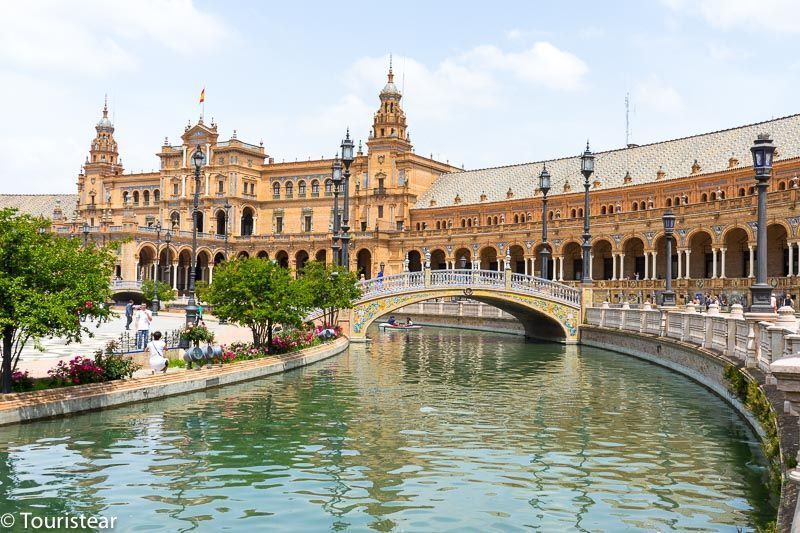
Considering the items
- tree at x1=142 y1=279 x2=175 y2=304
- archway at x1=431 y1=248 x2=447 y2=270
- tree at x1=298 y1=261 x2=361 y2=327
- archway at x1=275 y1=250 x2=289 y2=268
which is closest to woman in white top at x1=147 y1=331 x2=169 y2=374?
tree at x1=298 y1=261 x2=361 y2=327

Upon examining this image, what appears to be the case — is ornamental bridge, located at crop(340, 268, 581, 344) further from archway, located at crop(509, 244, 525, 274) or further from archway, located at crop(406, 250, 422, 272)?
archway, located at crop(406, 250, 422, 272)

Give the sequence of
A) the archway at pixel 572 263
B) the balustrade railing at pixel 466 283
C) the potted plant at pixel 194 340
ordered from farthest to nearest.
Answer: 1. the archway at pixel 572 263
2. the balustrade railing at pixel 466 283
3. the potted plant at pixel 194 340

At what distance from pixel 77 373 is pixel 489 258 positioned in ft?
190

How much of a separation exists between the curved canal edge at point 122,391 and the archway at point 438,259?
53184 millimetres

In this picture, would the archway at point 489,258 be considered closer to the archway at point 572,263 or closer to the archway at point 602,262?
the archway at point 572,263

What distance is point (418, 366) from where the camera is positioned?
27.8 m

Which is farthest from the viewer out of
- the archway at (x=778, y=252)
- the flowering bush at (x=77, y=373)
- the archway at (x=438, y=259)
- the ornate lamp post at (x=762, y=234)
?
the archway at (x=438, y=259)

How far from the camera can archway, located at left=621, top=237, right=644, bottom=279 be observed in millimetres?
59031

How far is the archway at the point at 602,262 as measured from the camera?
62622 mm

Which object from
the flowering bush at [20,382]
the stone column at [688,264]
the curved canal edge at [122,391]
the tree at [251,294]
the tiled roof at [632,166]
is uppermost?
the tiled roof at [632,166]

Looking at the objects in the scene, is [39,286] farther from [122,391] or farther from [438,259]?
[438,259]

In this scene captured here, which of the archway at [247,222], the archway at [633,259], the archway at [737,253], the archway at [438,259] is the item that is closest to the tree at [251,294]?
the archway at [737,253]

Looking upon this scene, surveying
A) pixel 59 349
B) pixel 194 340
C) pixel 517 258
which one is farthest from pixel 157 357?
pixel 517 258

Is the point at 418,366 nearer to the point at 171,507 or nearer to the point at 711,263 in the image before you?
the point at 171,507
